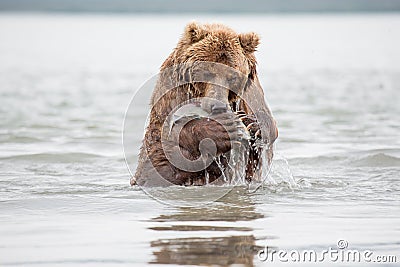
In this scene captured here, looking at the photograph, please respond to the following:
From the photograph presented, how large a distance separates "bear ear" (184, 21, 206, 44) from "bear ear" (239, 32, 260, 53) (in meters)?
0.32

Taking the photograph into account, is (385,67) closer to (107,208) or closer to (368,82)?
(368,82)

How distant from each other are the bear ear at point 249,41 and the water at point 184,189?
3.91 ft

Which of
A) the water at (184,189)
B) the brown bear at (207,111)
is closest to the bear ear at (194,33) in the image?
the brown bear at (207,111)

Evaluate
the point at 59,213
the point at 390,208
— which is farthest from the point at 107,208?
the point at 390,208

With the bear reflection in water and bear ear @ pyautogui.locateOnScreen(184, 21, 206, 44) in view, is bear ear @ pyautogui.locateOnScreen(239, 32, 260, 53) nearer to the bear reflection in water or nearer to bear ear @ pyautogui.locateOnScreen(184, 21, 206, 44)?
bear ear @ pyautogui.locateOnScreen(184, 21, 206, 44)

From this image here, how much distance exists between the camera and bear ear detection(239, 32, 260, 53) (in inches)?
268

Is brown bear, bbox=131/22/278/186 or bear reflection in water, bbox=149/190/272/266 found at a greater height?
brown bear, bbox=131/22/278/186

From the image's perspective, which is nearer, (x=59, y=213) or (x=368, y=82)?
(x=59, y=213)

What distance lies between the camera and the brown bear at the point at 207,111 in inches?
258

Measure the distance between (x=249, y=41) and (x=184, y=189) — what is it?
4.37 feet

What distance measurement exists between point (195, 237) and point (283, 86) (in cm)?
1196

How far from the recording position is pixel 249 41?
6809mm

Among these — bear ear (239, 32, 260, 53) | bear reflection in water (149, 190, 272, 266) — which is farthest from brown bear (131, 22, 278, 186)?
bear reflection in water (149, 190, 272, 266)

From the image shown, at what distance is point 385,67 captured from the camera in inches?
829
